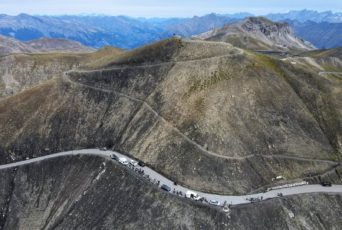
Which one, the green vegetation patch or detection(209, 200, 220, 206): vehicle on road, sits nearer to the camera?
detection(209, 200, 220, 206): vehicle on road

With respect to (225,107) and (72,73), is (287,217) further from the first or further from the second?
(72,73)

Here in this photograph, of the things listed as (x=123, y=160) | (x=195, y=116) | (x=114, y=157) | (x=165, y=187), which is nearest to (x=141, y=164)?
(x=123, y=160)

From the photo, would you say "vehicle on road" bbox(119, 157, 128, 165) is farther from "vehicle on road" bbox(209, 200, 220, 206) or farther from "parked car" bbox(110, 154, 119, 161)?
"vehicle on road" bbox(209, 200, 220, 206)

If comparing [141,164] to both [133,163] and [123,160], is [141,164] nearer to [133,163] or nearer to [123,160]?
[133,163]

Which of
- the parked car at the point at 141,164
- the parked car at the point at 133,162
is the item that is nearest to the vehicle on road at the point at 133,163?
the parked car at the point at 133,162

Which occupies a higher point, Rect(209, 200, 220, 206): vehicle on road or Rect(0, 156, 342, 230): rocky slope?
Rect(209, 200, 220, 206): vehicle on road

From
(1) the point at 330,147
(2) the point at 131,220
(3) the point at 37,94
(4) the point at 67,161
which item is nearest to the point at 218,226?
(2) the point at 131,220

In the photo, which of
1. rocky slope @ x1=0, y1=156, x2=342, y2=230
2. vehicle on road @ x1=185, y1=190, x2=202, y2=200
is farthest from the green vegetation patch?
vehicle on road @ x1=185, y1=190, x2=202, y2=200
